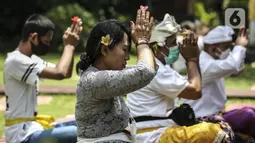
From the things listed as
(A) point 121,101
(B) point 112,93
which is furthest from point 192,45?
(B) point 112,93

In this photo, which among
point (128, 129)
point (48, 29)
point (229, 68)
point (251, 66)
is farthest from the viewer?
point (251, 66)

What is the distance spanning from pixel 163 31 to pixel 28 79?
4.02 ft

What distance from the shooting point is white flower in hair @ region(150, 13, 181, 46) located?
4.92 meters

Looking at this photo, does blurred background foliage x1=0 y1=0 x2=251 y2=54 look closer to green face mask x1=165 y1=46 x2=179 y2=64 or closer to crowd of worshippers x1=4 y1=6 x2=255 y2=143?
crowd of worshippers x1=4 y1=6 x2=255 y2=143

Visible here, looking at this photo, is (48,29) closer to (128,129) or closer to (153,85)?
(153,85)

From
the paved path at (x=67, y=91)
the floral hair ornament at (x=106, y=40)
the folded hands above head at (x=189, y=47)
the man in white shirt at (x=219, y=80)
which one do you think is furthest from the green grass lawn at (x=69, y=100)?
the floral hair ornament at (x=106, y=40)

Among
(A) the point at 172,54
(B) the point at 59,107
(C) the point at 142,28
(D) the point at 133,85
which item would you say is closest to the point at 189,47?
(A) the point at 172,54

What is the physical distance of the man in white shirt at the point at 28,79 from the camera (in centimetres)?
497

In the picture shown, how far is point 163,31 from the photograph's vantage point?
16.4 feet

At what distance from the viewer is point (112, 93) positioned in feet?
11.5

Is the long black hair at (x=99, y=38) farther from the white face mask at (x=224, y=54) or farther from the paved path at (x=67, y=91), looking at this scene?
the paved path at (x=67, y=91)

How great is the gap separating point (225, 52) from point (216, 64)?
0.48 meters

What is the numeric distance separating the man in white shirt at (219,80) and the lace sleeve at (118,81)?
2.34 metres

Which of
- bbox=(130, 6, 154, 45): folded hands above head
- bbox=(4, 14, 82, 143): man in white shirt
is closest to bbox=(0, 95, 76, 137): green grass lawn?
bbox=(4, 14, 82, 143): man in white shirt
